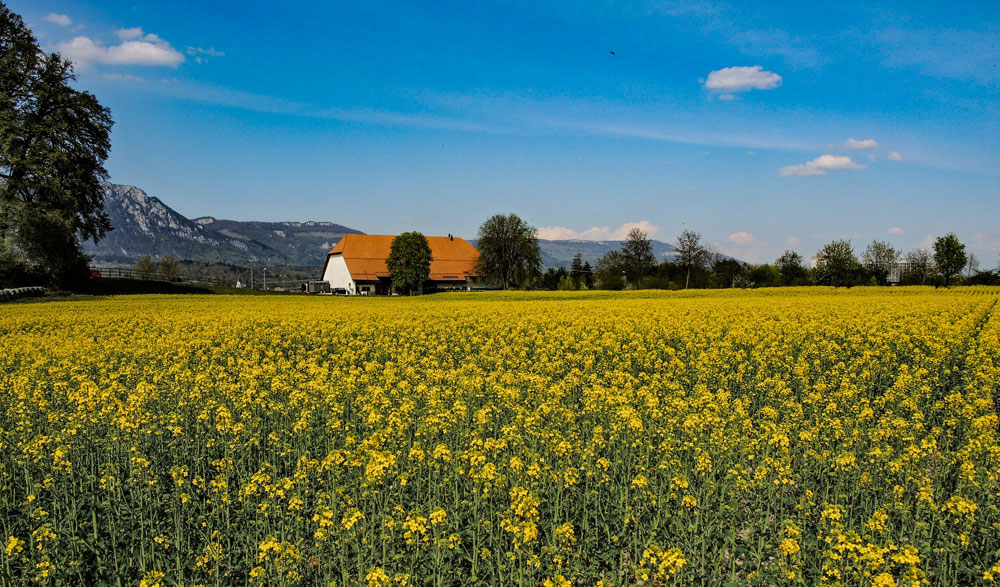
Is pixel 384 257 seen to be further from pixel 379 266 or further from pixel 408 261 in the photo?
pixel 408 261

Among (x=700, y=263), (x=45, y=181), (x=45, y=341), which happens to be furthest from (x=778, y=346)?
(x=700, y=263)

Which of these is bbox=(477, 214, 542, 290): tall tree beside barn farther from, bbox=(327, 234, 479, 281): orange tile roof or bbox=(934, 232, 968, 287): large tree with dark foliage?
bbox=(934, 232, 968, 287): large tree with dark foliage

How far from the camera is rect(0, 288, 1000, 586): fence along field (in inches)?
217

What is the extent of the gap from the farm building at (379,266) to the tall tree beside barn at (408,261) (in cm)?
867

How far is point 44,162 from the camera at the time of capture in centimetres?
4622

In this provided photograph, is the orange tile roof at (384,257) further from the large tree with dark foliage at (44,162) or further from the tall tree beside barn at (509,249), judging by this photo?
the large tree with dark foliage at (44,162)

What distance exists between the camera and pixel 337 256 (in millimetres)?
114688

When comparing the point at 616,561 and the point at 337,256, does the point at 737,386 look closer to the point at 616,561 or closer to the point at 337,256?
the point at 616,561

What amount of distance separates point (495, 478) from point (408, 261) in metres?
85.7

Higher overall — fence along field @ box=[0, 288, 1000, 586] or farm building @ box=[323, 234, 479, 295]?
farm building @ box=[323, 234, 479, 295]

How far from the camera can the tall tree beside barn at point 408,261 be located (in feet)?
295

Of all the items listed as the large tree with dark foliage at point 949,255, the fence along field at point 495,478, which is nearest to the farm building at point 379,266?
the large tree with dark foliage at point 949,255

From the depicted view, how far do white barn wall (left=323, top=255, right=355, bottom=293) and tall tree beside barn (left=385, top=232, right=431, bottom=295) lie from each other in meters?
15.2

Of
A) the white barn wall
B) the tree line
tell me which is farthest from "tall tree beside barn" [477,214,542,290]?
the white barn wall
